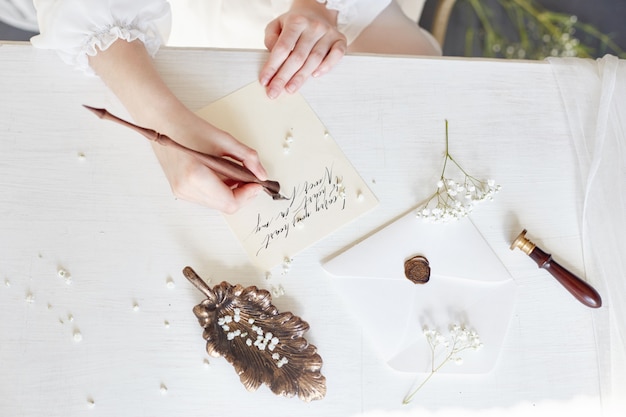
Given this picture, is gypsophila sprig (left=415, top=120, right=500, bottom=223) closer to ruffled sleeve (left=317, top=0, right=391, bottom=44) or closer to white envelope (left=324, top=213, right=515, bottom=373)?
white envelope (left=324, top=213, right=515, bottom=373)

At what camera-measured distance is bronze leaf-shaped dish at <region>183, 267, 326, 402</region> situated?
73 centimetres

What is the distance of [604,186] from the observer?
2.61 ft

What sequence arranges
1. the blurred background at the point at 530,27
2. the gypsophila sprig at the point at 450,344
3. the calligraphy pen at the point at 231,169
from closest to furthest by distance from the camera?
the calligraphy pen at the point at 231,169
the gypsophila sprig at the point at 450,344
the blurred background at the point at 530,27

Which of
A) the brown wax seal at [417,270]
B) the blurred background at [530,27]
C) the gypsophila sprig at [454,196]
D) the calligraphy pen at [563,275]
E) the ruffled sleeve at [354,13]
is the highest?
the ruffled sleeve at [354,13]

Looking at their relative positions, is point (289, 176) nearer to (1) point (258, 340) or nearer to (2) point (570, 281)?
(1) point (258, 340)

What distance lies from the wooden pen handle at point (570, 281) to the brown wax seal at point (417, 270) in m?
0.14

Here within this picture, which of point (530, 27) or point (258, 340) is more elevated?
point (258, 340)

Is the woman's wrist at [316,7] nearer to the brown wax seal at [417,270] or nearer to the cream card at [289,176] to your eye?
the cream card at [289,176]

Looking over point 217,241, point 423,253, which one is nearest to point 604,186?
point 423,253

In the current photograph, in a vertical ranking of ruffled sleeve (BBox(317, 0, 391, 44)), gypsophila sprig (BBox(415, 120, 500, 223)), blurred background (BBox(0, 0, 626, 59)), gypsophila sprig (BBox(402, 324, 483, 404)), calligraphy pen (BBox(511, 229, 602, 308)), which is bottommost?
blurred background (BBox(0, 0, 626, 59))

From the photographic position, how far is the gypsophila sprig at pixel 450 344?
0.75 meters

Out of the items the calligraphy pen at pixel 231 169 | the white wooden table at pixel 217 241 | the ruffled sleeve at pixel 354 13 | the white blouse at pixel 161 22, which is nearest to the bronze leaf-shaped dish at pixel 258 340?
the white wooden table at pixel 217 241

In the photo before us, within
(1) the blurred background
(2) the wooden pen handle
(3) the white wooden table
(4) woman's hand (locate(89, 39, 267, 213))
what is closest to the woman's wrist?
(3) the white wooden table

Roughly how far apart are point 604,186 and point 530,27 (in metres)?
0.87
